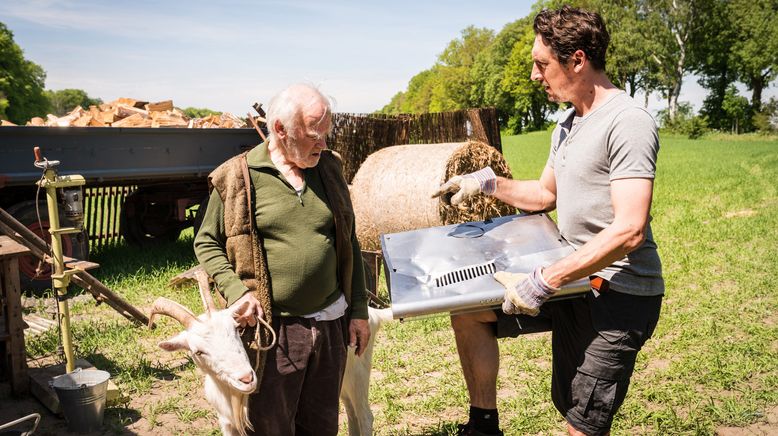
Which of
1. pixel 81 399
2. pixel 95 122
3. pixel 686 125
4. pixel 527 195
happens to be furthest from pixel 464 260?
pixel 686 125

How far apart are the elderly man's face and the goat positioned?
651mm

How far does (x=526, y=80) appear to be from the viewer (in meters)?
73.6

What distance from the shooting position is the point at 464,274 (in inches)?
111

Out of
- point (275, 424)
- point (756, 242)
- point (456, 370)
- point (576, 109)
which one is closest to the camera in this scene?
point (275, 424)

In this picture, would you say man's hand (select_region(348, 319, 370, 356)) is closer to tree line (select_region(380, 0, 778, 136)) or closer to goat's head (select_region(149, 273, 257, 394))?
goat's head (select_region(149, 273, 257, 394))

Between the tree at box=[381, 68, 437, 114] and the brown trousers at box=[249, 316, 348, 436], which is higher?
the tree at box=[381, 68, 437, 114]

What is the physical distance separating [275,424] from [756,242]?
9.37 m

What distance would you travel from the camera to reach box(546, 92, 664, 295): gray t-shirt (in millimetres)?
2489

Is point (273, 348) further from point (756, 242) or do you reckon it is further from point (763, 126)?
point (763, 126)

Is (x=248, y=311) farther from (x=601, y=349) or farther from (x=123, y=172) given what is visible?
(x=123, y=172)

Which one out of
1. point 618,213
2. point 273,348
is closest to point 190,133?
point 273,348

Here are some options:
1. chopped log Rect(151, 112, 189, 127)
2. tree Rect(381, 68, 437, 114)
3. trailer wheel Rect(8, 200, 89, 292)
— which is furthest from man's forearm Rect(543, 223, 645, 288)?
tree Rect(381, 68, 437, 114)

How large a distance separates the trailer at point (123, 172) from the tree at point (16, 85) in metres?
43.1

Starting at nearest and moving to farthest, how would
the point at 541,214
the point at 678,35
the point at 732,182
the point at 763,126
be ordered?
the point at 541,214 → the point at 732,182 → the point at 763,126 → the point at 678,35
